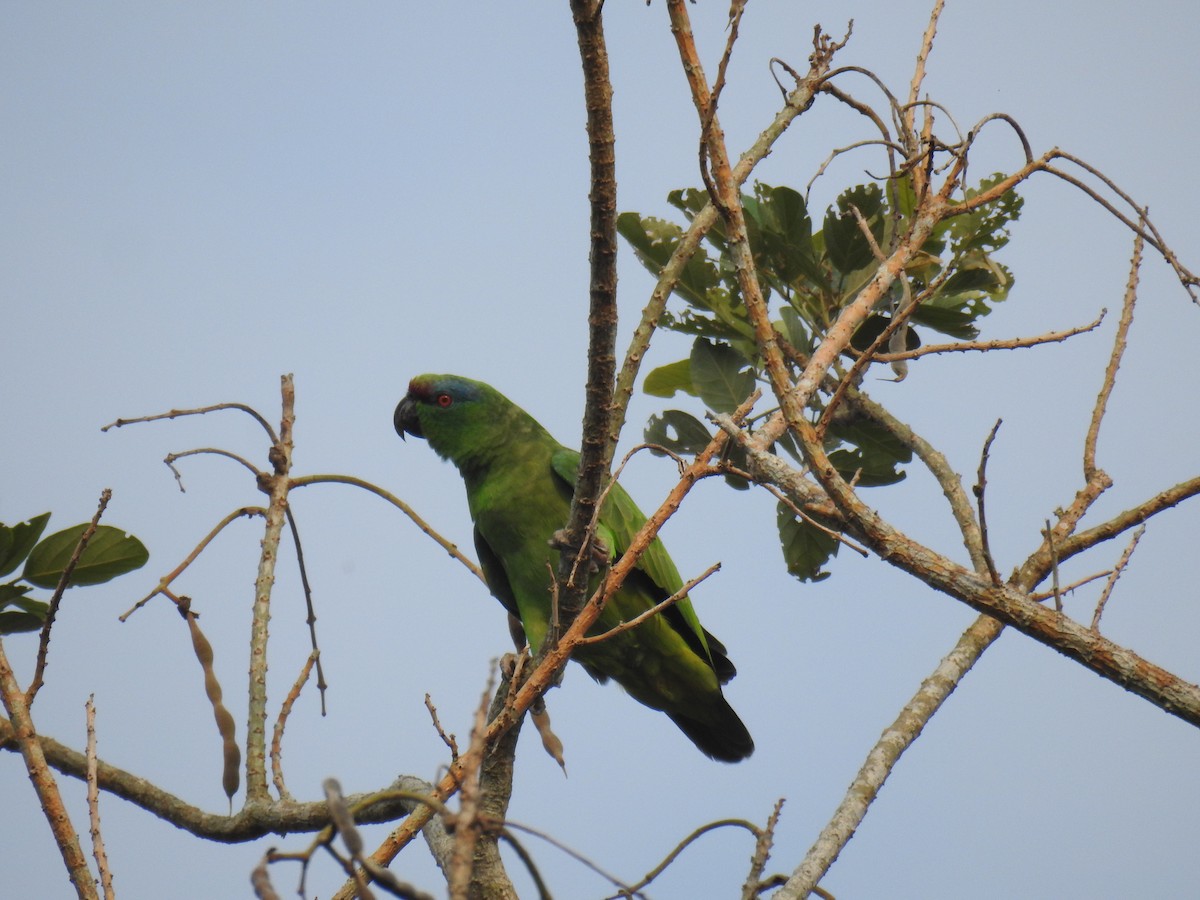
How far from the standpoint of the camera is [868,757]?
2895 mm

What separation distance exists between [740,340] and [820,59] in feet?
3.20

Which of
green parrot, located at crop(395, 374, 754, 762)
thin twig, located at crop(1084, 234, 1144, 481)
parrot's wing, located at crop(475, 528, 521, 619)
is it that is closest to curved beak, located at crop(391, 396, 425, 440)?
green parrot, located at crop(395, 374, 754, 762)

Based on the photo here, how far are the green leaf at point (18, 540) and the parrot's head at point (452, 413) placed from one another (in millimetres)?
2381

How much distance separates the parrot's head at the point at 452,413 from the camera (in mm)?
5363

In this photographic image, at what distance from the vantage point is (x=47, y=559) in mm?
3197

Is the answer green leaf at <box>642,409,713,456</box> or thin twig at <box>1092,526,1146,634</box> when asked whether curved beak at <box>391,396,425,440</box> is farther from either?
thin twig at <box>1092,526,1146,634</box>

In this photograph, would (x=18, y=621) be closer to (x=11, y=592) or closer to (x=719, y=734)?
(x=11, y=592)

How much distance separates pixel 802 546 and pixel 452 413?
6.63 feet

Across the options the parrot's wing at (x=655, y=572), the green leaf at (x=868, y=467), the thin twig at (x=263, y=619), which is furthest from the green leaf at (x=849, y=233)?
the thin twig at (x=263, y=619)

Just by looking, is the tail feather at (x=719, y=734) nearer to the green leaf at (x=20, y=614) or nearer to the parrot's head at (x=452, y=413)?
the parrot's head at (x=452, y=413)

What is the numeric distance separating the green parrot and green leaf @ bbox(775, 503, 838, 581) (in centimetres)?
61

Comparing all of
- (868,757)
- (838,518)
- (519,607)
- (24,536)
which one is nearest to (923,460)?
(868,757)

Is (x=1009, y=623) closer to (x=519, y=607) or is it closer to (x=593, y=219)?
(x=593, y=219)

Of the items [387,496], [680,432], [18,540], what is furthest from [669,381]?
[18,540]
